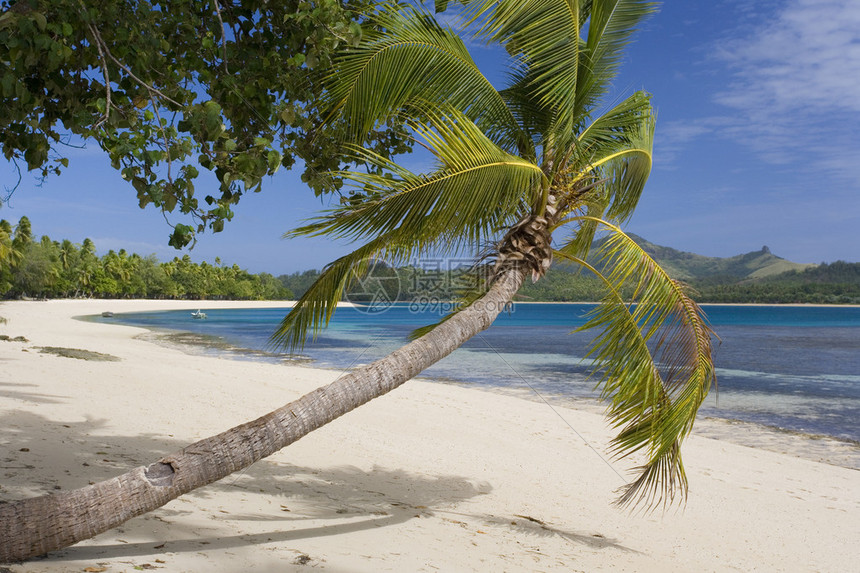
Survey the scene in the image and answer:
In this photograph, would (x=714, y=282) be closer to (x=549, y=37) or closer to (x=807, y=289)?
(x=807, y=289)

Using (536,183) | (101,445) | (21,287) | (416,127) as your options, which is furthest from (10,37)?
(21,287)

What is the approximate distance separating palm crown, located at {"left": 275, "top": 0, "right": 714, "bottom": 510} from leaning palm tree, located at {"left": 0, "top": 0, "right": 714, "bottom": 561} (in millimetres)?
12

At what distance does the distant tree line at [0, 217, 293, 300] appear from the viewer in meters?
56.5

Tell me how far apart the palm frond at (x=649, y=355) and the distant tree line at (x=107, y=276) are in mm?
33925

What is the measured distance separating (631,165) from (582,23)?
59.2 inches

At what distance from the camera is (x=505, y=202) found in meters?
4.35

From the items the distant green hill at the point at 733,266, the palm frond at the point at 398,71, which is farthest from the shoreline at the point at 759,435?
the distant green hill at the point at 733,266

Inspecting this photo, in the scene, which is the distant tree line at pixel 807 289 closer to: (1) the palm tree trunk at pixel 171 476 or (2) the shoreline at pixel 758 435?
(2) the shoreline at pixel 758 435

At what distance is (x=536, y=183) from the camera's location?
4.85 metres

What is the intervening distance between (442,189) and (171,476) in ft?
8.10

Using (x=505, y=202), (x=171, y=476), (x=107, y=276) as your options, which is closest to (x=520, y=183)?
(x=505, y=202)

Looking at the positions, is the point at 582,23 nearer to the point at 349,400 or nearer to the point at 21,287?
the point at 349,400

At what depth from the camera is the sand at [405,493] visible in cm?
397

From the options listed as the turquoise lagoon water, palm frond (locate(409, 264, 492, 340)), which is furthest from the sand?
palm frond (locate(409, 264, 492, 340))
